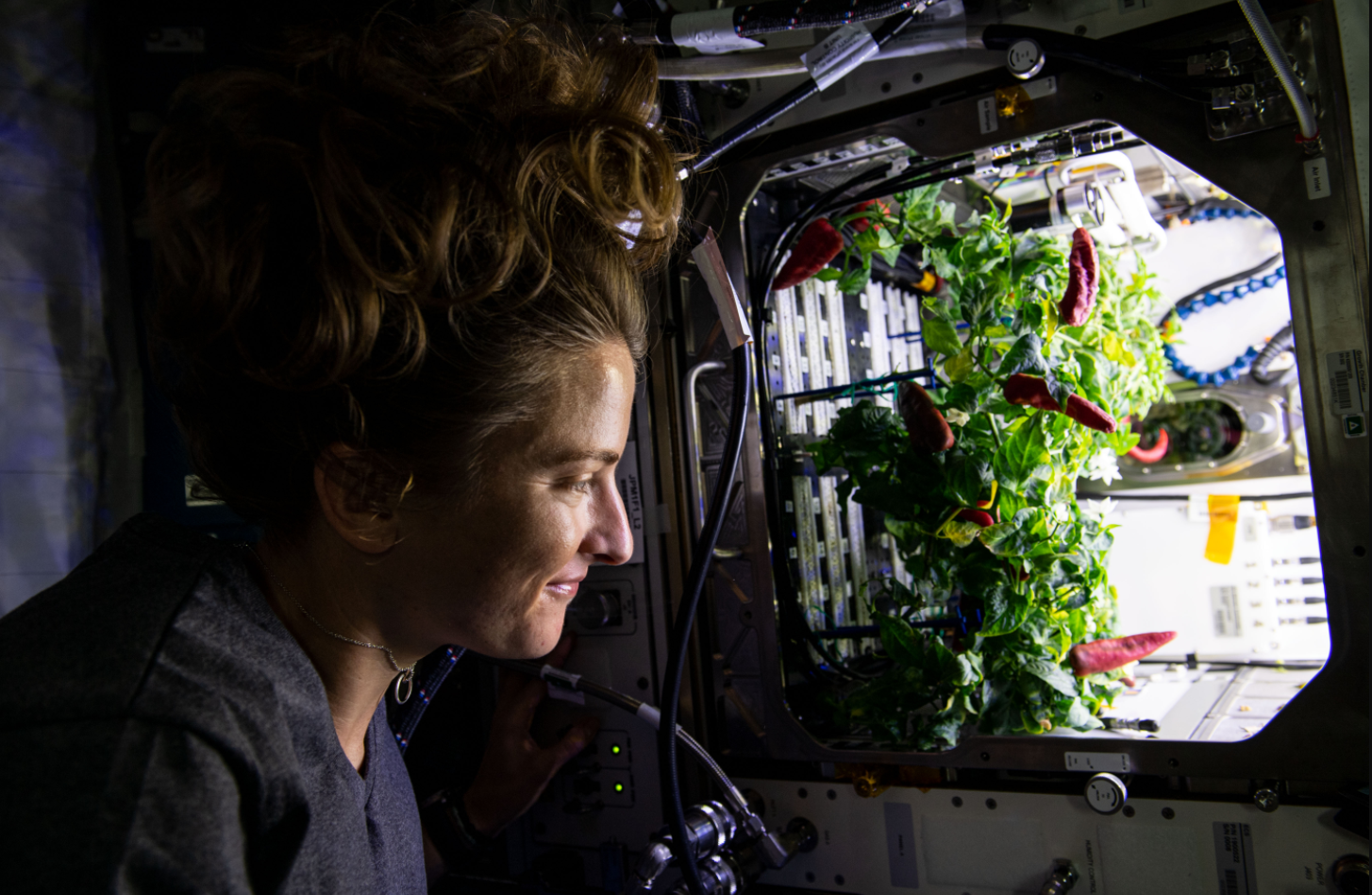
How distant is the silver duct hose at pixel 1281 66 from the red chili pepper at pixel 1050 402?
1.52ft

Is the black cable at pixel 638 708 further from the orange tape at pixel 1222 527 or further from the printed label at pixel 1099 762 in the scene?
the orange tape at pixel 1222 527

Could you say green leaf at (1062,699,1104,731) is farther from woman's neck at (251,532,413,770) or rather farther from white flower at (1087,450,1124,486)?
woman's neck at (251,532,413,770)

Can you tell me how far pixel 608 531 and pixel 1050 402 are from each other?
80 centimetres

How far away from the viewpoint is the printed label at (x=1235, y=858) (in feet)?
3.99

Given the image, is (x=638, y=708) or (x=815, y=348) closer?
(x=638, y=708)

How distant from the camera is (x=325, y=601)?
0.93 meters

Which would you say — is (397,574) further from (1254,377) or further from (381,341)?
(1254,377)

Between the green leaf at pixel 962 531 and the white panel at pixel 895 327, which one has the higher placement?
the white panel at pixel 895 327

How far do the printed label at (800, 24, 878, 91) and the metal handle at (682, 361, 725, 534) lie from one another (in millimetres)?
554

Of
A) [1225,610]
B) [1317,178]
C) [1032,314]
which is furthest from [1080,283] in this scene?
[1225,610]

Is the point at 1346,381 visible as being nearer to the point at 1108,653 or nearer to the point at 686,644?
A: the point at 1108,653

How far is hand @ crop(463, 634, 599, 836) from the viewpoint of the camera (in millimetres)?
1692

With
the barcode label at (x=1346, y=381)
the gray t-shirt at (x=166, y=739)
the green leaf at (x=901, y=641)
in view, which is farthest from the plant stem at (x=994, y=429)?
the gray t-shirt at (x=166, y=739)

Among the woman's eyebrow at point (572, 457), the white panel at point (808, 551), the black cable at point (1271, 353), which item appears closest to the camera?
the woman's eyebrow at point (572, 457)
